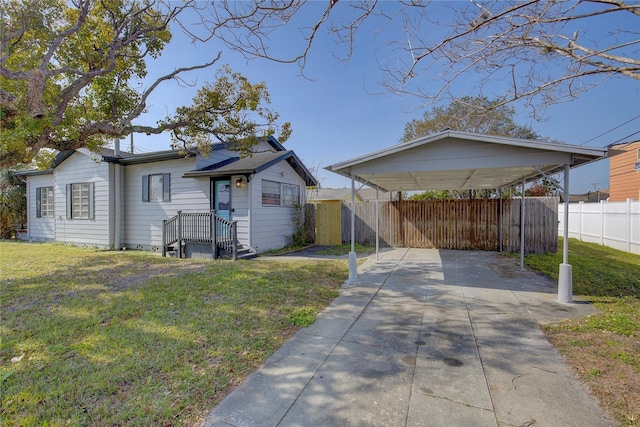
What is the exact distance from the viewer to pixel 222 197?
Result: 10.1m

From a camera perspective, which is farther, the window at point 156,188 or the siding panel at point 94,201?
the siding panel at point 94,201

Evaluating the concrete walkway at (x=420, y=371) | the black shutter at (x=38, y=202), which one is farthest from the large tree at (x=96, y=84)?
the black shutter at (x=38, y=202)

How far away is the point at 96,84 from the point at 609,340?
11.7m

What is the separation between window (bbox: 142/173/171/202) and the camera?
10.8 m

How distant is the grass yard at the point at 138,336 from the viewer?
7.66 feet

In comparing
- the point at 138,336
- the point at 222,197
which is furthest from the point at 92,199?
the point at 138,336

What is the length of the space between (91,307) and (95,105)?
6844mm

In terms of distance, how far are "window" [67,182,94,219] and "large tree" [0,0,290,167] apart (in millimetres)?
4121

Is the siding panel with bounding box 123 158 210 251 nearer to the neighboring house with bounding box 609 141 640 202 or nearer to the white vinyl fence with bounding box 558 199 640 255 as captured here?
the white vinyl fence with bounding box 558 199 640 255

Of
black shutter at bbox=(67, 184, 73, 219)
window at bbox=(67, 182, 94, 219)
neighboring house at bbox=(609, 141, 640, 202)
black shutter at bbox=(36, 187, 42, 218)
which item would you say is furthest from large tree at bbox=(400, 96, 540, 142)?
black shutter at bbox=(36, 187, 42, 218)

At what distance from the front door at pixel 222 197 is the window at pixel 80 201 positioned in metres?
5.44

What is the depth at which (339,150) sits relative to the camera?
21562 mm

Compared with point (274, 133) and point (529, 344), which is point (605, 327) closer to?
point (529, 344)

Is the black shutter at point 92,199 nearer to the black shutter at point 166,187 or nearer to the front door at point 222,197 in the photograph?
the black shutter at point 166,187
